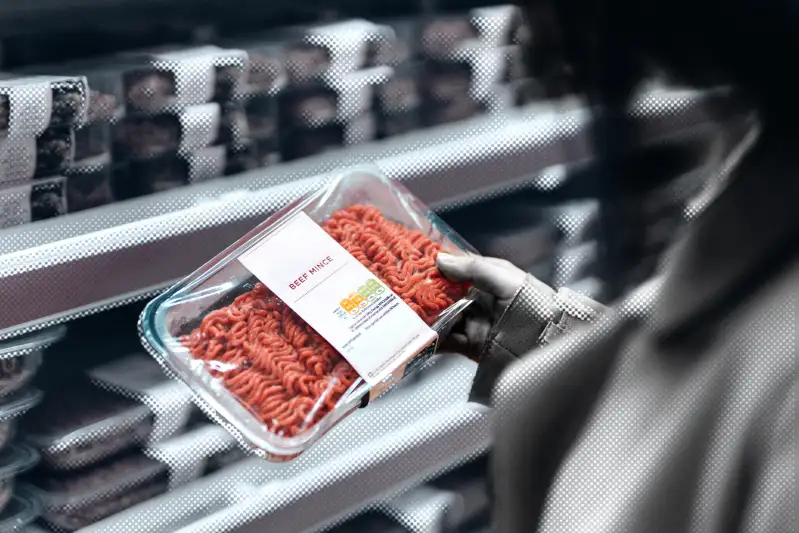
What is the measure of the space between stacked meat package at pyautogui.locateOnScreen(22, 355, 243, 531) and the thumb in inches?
16.7

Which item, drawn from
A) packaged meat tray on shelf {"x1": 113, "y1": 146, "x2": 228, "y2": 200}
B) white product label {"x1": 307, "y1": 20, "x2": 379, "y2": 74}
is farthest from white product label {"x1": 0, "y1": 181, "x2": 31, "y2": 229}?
white product label {"x1": 307, "y1": 20, "x2": 379, "y2": 74}

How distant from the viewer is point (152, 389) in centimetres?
115

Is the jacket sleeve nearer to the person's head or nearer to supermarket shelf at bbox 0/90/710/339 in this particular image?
supermarket shelf at bbox 0/90/710/339

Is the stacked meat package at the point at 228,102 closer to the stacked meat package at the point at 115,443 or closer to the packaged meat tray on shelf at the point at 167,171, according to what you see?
the packaged meat tray on shelf at the point at 167,171

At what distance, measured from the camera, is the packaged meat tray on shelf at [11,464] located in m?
1.01

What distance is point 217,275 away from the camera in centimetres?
93

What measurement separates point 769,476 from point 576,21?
0.67 ft

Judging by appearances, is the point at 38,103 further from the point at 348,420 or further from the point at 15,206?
the point at 348,420

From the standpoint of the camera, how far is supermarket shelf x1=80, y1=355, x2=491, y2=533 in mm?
1155

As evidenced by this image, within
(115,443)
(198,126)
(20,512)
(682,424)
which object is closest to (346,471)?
(115,443)

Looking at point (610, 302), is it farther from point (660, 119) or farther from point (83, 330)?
point (83, 330)

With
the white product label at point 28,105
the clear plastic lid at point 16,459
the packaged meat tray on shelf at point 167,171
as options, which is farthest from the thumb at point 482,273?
the clear plastic lid at point 16,459

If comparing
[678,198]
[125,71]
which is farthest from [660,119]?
[125,71]

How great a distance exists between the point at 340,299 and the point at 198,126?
32 cm
